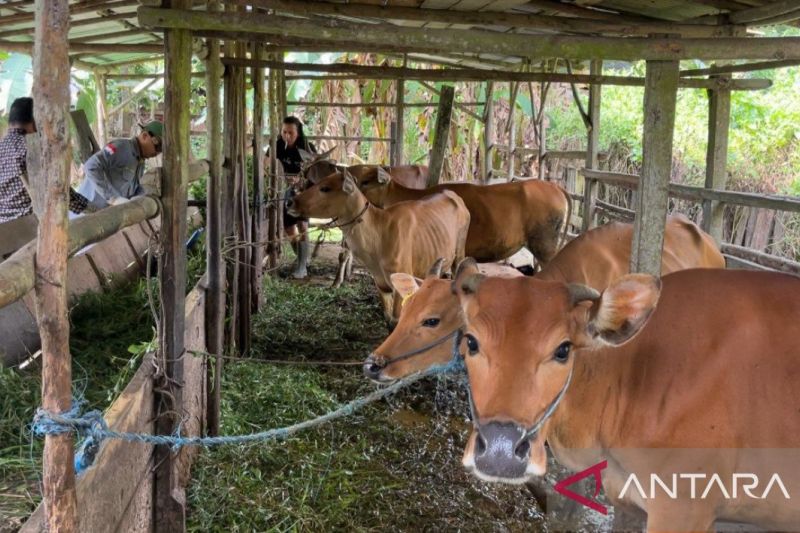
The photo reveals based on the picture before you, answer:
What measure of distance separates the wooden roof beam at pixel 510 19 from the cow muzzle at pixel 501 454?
255 cm

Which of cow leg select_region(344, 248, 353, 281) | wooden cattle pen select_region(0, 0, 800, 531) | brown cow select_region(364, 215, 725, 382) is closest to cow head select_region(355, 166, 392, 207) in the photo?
cow leg select_region(344, 248, 353, 281)

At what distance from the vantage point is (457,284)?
9.62 ft

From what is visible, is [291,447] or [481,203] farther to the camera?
[481,203]

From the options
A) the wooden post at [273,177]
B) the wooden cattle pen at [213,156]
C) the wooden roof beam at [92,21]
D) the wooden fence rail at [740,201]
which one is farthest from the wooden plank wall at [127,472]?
the wooden post at [273,177]

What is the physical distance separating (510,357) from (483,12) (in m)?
2.74

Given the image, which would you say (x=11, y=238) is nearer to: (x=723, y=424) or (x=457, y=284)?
(x=457, y=284)

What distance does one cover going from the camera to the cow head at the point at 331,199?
789 cm

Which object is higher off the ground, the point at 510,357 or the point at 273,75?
the point at 273,75

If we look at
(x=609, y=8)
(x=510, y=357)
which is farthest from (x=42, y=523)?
(x=609, y=8)

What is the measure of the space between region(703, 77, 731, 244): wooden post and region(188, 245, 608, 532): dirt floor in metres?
2.68

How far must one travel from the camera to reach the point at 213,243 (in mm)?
5008

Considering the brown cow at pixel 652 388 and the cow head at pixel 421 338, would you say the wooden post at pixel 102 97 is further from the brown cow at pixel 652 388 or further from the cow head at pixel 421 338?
the brown cow at pixel 652 388

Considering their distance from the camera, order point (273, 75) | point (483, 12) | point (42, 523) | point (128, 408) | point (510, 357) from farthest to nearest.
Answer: point (273, 75), point (483, 12), point (128, 408), point (510, 357), point (42, 523)

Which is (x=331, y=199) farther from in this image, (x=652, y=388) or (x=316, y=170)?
(x=652, y=388)
